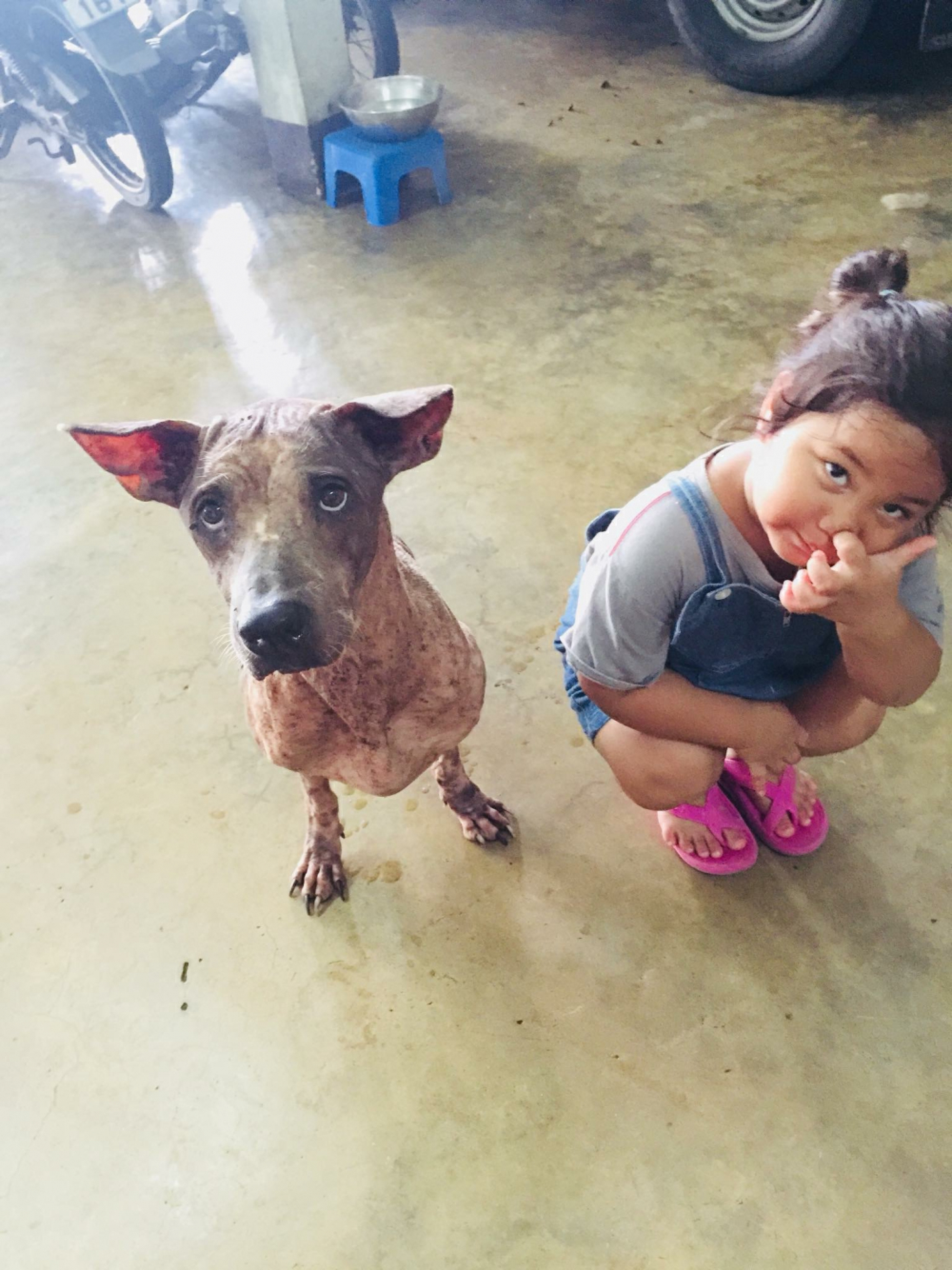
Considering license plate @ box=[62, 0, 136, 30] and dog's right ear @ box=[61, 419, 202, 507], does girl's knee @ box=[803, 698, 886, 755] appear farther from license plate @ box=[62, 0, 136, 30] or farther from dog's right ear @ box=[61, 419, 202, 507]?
license plate @ box=[62, 0, 136, 30]

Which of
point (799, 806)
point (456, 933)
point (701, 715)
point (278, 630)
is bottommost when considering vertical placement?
point (456, 933)

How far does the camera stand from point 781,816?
1.99m

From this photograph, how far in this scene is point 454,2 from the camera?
246 inches

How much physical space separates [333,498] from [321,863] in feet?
3.13

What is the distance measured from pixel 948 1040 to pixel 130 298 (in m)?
4.07

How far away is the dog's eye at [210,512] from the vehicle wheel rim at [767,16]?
482 centimetres

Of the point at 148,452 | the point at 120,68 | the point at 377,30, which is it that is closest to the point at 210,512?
Answer: the point at 148,452

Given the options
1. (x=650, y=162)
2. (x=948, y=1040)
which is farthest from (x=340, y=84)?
(x=948, y=1040)

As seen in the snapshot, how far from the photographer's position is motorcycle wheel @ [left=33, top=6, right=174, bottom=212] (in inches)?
165

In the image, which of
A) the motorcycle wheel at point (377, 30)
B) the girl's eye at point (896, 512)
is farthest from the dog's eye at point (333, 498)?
the motorcycle wheel at point (377, 30)

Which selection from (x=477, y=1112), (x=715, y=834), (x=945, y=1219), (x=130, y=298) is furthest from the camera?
(x=130, y=298)

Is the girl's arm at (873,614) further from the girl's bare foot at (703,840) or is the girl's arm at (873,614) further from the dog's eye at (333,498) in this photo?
the dog's eye at (333,498)

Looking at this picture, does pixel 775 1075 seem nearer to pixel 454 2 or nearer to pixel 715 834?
pixel 715 834

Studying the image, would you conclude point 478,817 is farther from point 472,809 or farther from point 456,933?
point 456,933
